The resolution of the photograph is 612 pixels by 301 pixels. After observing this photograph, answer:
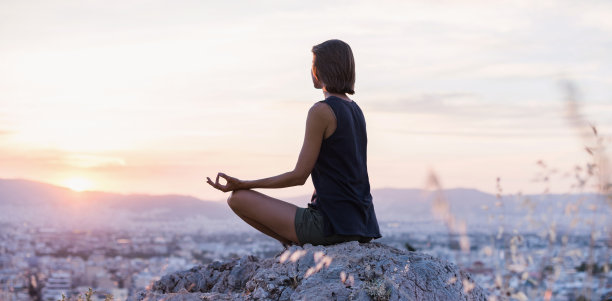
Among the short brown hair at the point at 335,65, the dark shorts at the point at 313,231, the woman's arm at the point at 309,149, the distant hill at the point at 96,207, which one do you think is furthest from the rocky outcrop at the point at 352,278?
the distant hill at the point at 96,207

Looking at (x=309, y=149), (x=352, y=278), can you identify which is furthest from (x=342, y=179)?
(x=352, y=278)

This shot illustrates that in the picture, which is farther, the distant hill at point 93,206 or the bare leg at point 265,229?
the distant hill at point 93,206

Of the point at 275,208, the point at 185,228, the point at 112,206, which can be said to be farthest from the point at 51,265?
the point at 112,206

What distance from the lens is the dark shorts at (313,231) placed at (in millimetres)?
5348

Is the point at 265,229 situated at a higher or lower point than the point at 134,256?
higher

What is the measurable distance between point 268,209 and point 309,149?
59 cm

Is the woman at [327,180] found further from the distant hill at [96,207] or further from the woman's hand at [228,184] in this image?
the distant hill at [96,207]

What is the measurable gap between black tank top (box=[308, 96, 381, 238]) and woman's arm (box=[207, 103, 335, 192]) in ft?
0.26

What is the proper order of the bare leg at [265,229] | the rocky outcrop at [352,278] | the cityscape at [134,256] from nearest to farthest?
1. the rocky outcrop at [352,278]
2. the cityscape at [134,256]
3. the bare leg at [265,229]

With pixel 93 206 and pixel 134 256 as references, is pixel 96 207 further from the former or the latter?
pixel 134 256

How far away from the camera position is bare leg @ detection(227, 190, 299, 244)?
Answer: 213 inches

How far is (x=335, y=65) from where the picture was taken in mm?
5391

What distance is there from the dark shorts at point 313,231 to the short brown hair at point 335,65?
3.39 ft

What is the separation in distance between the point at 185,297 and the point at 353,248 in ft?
4.30
